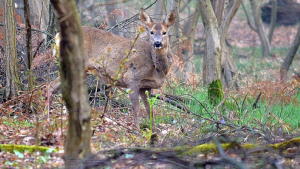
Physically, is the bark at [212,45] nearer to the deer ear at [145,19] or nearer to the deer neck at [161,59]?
the deer neck at [161,59]

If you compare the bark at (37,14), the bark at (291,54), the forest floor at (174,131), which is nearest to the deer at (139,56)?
the forest floor at (174,131)

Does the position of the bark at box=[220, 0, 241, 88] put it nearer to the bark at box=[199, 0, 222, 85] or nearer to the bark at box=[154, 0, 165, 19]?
the bark at box=[154, 0, 165, 19]

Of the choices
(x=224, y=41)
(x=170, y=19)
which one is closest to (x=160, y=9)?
(x=224, y=41)

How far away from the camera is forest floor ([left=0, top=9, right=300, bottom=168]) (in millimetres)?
5402

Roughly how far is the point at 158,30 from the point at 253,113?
2.01m

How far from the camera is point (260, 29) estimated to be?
27.8 metres

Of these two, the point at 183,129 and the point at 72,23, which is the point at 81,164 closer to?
the point at 72,23

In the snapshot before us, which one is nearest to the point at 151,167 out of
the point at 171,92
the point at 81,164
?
the point at 81,164

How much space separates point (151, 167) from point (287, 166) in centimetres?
120

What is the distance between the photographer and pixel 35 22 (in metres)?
14.2

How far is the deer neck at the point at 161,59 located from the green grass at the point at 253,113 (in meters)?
0.55

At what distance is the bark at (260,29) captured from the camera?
2639cm

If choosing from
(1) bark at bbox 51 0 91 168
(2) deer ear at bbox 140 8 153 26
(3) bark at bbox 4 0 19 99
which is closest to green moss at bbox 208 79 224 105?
(2) deer ear at bbox 140 8 153 26

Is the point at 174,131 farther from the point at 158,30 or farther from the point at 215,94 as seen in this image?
the point at 215,94
